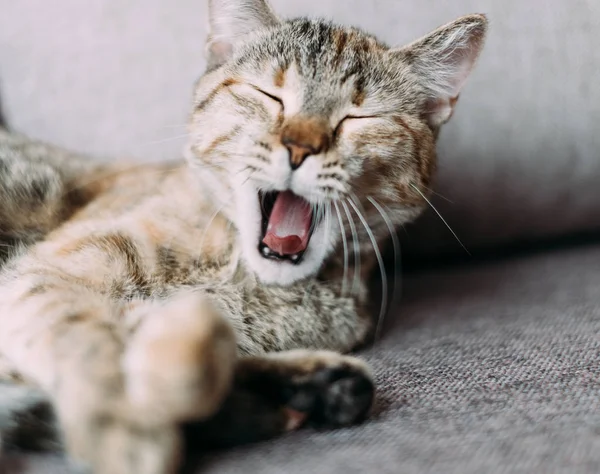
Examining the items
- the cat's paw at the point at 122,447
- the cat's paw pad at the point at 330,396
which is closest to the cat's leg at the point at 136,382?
the cat's paw at the point at 122,447

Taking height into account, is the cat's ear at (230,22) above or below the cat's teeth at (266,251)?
above

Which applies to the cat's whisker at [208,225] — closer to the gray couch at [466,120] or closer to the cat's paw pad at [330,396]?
the gray couch at [466,120]

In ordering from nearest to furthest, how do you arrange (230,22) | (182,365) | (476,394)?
(182,365) → (476,394) → (230,22)

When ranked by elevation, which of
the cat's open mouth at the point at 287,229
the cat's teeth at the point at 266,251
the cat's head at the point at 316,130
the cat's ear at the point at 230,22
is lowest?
the cat's teeth at the point at 266,251

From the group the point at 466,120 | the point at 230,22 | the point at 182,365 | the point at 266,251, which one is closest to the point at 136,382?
the point at 182,365

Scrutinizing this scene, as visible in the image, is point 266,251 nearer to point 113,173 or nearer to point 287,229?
point 287,229

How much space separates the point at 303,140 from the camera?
96cm

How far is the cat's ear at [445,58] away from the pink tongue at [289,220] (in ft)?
1.08

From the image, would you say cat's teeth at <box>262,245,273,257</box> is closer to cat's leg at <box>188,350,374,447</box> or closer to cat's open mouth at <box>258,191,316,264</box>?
cat's open mouth at <box>258,191,316,264</box>

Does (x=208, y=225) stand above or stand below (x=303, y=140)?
below

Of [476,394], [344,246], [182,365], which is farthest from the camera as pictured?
[344,246]

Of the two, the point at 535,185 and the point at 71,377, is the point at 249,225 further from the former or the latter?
the point at 535,185

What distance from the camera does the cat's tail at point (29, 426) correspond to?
0.71 metres

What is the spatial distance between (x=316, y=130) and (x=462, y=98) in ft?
2.13
